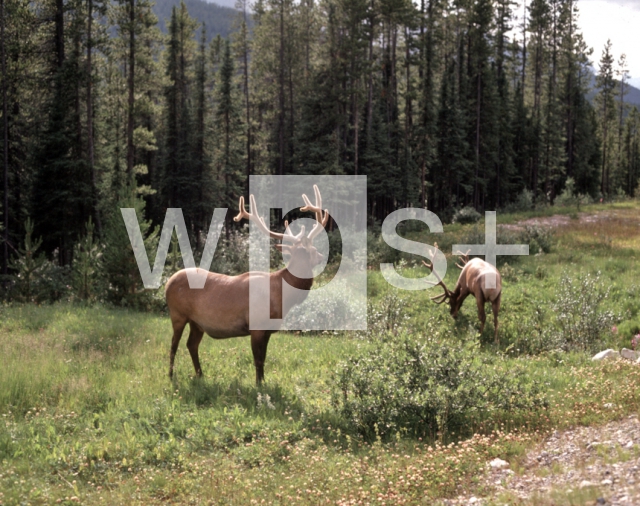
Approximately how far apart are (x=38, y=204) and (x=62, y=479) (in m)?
23.8

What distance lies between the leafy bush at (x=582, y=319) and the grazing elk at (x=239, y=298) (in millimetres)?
6907

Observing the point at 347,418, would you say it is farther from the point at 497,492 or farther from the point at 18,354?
the point at 18,354

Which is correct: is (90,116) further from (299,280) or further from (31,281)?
(299,280)

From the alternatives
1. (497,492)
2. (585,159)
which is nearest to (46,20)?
(497,492)

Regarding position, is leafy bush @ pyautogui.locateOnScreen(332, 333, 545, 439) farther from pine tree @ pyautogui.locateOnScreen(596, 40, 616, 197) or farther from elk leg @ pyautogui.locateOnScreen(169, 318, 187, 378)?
pine tree @ pyautogui.locateOnScreen(596, 40, 616, 197)

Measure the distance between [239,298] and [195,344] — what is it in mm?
1211

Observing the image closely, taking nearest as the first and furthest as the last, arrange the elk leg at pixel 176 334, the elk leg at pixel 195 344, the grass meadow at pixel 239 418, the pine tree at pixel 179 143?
1. the grass meadow at pixel 239 418
2. the elk leg at pixel 195 344
3. the elk leg at pixel 176 334
4. the pine tree at pixel 179 143

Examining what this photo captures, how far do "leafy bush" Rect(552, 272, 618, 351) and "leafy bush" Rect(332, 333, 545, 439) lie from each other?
511cm

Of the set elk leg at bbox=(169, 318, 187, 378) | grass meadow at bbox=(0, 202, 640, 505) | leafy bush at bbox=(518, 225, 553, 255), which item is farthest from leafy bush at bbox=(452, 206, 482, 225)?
elk leg at bbox=(169, 318, 187, 378)

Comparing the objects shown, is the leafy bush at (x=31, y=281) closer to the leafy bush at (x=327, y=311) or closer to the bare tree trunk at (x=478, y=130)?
the leafy bush at (x=327, y=311)

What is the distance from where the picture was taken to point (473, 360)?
8602 millimetres

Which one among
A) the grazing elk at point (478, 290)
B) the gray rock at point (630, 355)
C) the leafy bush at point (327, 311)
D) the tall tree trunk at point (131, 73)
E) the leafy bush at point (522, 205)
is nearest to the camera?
the gray rock at point (630, 355)

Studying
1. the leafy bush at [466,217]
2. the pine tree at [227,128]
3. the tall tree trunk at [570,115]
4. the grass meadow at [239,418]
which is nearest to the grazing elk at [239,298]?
the grass meadow at [239,418]

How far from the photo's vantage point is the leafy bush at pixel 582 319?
41.7 ft
